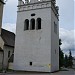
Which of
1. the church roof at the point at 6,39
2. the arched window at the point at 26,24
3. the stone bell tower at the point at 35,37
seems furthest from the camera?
the church roof at the point at 6,39

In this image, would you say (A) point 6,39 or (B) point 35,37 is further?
(A) point 6,39

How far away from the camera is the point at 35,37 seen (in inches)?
1037

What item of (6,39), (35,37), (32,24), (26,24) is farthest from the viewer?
(6,39)

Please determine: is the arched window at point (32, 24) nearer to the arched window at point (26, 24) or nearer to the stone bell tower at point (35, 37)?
the stone bell tower at point (35, 37)

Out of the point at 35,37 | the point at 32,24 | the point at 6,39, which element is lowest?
the point at 35,37

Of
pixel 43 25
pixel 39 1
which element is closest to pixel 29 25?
pixel 43 25

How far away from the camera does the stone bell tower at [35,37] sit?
2500 centimetres

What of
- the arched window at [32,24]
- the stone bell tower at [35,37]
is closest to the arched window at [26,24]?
the stone bell tower at [35,37]

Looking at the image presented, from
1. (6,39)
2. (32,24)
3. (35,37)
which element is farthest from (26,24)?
(6,39)

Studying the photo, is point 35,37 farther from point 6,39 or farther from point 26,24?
point 6,39

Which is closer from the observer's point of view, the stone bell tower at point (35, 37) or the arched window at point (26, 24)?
the stone bell tower at point (35, 37)

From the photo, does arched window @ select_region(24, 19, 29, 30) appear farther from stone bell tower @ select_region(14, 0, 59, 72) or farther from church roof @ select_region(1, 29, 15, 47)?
church roof @ select_region(1, 29, 15, 47)

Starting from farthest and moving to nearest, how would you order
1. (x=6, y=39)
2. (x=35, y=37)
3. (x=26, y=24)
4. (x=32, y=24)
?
(x=6, y=39) → (x=26, y=24) → (x=32, y=24) → (x=35, y=37)

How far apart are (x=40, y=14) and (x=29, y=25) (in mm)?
2785
